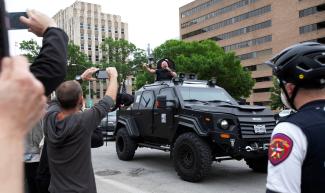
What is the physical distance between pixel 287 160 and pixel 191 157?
6.16 metres

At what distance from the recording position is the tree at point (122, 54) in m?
71.8

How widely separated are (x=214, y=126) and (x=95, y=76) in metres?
4.04

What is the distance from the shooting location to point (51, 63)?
5.90 ft

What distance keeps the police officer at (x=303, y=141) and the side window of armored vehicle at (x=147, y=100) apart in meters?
7.96

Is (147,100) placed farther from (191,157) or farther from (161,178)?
(191,157)

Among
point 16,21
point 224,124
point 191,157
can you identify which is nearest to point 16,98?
point 16,21

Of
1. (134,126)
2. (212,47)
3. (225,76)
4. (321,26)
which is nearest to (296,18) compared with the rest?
(321,26)

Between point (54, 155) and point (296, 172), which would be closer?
point (296, 172)

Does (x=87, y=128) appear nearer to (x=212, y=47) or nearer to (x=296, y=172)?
(x=296, y=172)

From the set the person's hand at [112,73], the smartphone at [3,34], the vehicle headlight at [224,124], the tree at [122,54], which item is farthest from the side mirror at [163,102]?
the tree at [122,54]

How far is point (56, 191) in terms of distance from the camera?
3.19m

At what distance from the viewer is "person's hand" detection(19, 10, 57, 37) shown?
6.28ft

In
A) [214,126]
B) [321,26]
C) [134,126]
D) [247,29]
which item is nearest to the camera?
[214,126]

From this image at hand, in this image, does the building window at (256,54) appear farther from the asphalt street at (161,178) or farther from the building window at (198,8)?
the asphalt street at (161,178)
